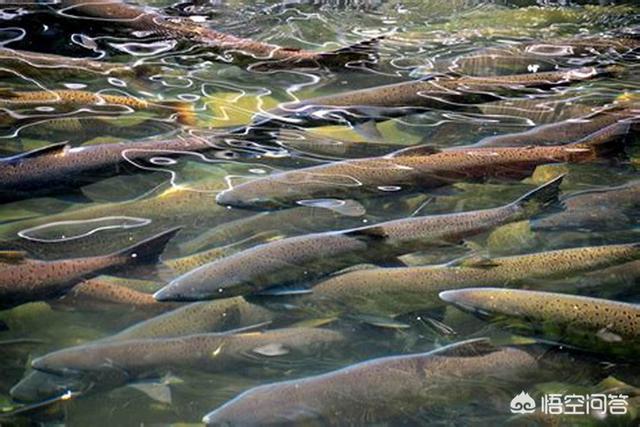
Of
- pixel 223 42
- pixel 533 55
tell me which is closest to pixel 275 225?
pixel 223 42

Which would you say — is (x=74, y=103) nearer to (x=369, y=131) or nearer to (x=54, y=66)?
(x=54, y=66)

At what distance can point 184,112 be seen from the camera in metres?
3.87

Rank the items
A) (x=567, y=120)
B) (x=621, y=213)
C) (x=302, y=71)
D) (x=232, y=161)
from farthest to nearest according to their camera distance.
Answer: (x=302, y=71)
(x=567, y=120)
(x=232, y=161)
(x=621, y=213)

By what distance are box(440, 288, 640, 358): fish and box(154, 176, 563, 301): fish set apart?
355 millimetres

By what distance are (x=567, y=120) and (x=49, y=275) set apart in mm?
2639

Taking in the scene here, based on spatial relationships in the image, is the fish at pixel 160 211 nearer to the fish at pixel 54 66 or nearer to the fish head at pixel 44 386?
the fish head at pixel 44 386

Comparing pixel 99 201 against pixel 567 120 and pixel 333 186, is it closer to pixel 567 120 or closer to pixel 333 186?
pixel 333 186

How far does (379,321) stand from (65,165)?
1502 mm

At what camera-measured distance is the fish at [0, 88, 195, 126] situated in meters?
3.80

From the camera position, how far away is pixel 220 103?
430 cm

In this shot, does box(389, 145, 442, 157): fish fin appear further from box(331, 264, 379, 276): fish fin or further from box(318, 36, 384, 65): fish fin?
box(318, 36, 384, 65): fish fin

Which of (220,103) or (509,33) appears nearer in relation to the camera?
(220,103)

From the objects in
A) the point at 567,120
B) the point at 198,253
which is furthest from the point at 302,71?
the point at 198,253

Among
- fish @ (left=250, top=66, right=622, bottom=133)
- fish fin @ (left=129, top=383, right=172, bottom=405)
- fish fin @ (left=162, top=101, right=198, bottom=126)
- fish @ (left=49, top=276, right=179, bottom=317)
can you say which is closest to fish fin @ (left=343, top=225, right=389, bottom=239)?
fish @ (left=49, top=276, right=179, bottom=317)
